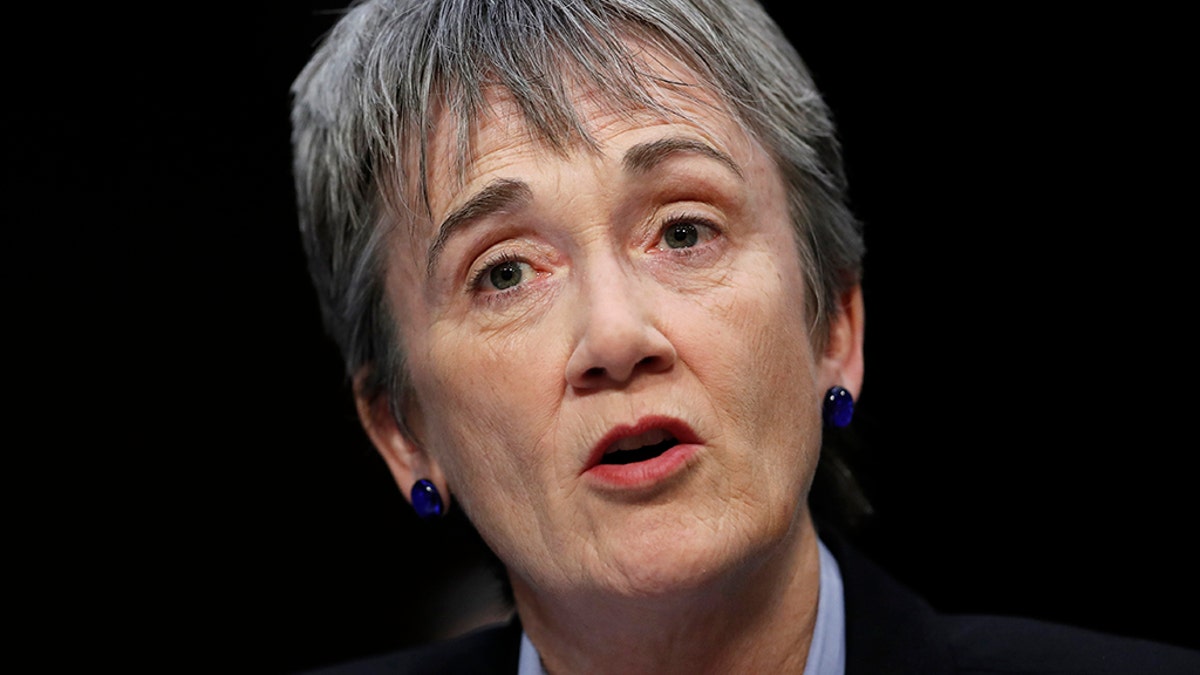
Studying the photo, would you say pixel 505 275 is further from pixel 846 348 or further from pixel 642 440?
pixel 846 348

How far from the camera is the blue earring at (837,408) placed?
2354 millimetres

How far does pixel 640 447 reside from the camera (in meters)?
2.06

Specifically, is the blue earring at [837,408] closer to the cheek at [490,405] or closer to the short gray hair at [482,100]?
the short gray hair at [482,100]

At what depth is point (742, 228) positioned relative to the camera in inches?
86.4

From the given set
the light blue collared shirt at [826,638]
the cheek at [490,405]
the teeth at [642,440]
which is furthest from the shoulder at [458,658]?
the teeth at [642,440]

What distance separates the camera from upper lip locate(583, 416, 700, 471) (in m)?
1.98

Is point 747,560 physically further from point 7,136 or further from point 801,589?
point 7,136

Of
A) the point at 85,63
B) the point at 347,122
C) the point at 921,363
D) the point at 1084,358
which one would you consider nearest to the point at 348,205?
the point at 347,122

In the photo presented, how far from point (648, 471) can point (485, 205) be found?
51 cm

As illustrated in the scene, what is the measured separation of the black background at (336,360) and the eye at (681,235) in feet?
3.11

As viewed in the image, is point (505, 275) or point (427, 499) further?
point (427, 499)

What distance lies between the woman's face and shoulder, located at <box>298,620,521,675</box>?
0.44 metres

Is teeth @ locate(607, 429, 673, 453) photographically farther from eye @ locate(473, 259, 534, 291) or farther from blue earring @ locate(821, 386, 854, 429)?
blue earring @ locate(821, 386, 854, 429)

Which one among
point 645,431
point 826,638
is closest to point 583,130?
point 645,431
